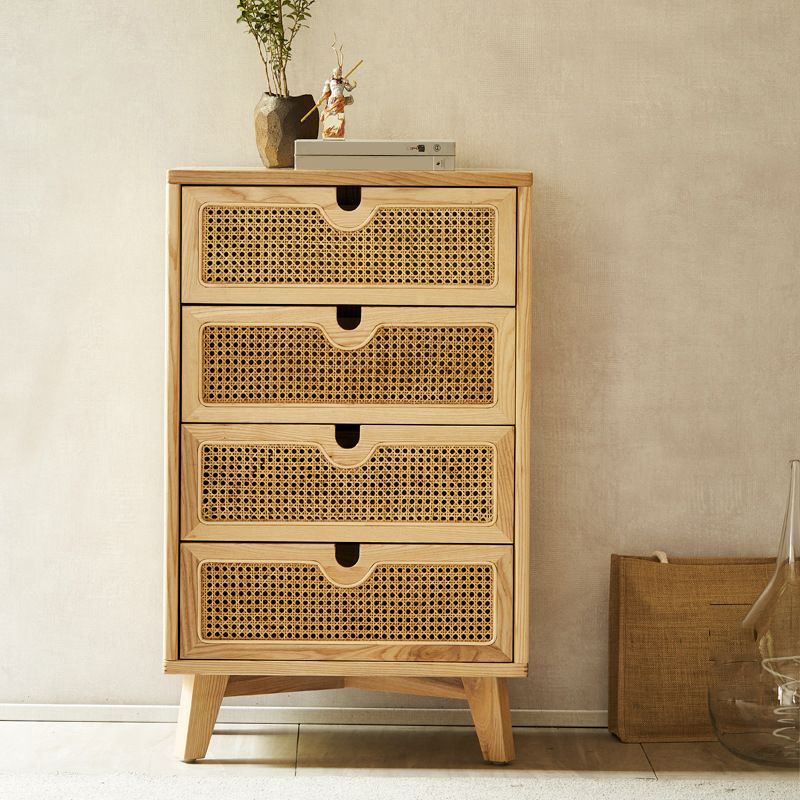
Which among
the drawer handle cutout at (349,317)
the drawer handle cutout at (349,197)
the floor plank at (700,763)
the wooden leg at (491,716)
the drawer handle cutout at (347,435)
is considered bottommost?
the floor plank at (700,763)

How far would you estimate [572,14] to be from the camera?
179cm

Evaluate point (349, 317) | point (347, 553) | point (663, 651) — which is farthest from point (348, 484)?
point (663, 651)

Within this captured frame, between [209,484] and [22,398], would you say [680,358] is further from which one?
[22,398]

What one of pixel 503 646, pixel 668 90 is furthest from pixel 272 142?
pixel 503 646

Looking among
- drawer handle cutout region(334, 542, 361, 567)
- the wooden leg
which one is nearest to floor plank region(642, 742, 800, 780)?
the wooden leg

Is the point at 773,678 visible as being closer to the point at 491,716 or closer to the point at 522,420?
the point at 491,716

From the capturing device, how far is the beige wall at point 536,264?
1785mm

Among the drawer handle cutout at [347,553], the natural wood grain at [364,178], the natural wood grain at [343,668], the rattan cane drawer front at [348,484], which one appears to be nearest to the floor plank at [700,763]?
the natural wood grain at [343,668]

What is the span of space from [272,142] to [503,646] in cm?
97

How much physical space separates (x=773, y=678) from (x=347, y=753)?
30.5 inches

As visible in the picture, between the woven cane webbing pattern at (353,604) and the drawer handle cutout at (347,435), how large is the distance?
0.68 ft

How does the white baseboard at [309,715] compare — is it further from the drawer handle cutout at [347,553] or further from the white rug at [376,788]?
the drawer handle cutout at [347,553]

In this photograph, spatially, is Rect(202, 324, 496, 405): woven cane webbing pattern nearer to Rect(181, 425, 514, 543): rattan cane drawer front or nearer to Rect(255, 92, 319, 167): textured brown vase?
Rect(181, 425, 514, 543): rattan cane drawer front

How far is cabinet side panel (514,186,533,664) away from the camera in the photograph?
57.6 inches
